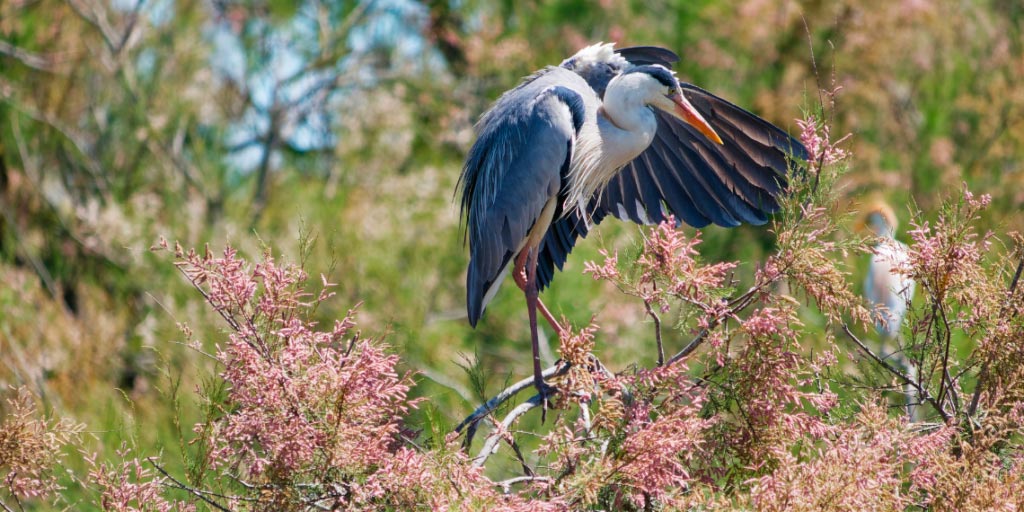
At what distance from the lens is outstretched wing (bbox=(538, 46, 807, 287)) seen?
4.13m

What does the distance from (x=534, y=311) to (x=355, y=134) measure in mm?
5895

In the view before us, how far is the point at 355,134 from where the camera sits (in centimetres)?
973

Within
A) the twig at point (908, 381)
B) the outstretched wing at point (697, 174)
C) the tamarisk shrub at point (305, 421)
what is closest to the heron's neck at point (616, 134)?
the outstretched wing at point (697, 174)

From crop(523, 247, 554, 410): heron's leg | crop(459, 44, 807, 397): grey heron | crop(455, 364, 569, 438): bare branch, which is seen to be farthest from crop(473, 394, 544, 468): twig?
crop(459, 44, 807, 397): grey heron

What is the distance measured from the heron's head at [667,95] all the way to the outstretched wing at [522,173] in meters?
0.27

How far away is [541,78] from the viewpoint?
14.4 ft

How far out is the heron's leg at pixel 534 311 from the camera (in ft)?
11.4

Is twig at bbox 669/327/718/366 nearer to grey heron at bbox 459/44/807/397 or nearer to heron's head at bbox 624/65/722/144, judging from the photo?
grey heron at bbox 459/44/807/397

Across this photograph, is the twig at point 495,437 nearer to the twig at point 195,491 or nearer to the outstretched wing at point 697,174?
the twig at point 195,491

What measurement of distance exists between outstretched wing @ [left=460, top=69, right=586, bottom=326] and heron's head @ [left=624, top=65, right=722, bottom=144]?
27cm

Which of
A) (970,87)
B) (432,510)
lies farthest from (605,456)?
(970,87)

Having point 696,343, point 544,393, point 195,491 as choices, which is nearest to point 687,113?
point 544,393

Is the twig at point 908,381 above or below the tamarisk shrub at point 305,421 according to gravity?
above

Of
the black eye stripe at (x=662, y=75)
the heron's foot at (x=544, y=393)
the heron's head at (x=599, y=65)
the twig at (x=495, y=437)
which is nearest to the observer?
the twig at (x=495, y=437)
